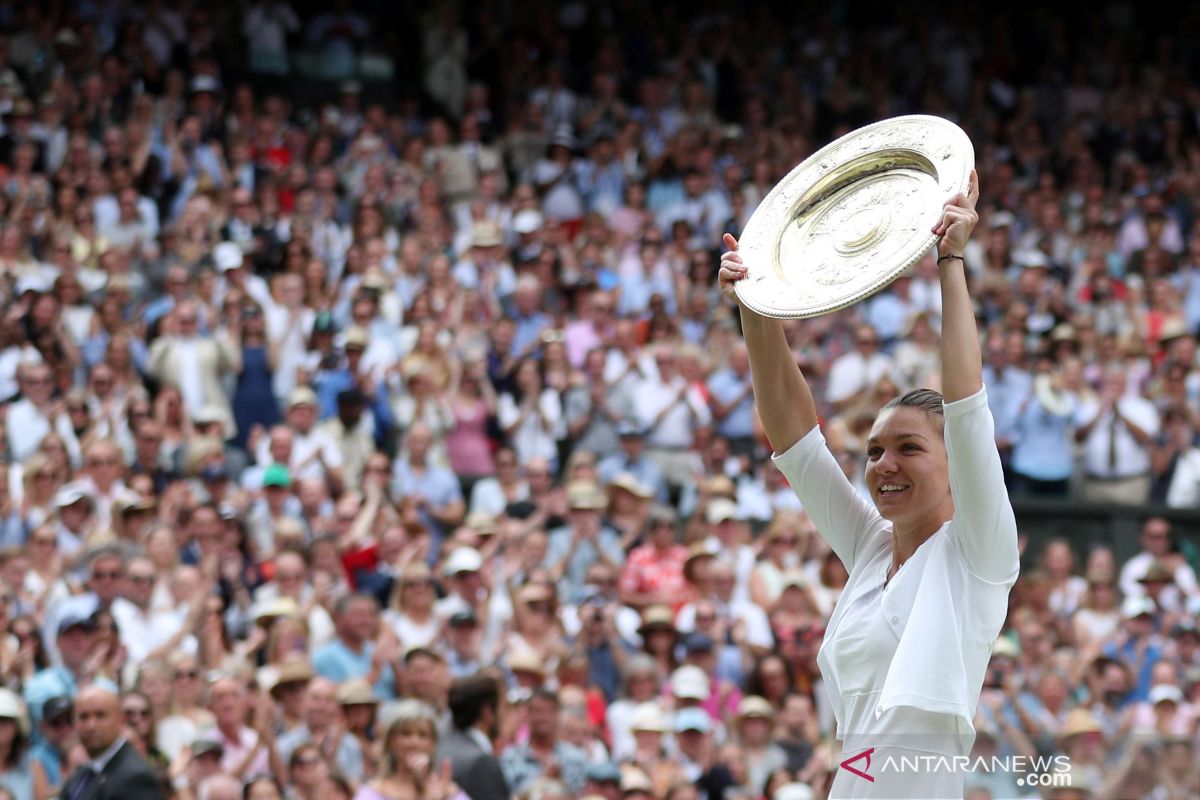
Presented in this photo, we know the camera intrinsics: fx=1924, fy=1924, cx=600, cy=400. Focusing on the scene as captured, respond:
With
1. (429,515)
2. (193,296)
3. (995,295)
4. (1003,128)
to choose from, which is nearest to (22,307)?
(193,296)

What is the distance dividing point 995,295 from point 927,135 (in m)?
10.7

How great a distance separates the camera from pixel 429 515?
11117 mm

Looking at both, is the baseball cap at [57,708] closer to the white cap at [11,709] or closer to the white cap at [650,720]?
the white cap at [11,709]

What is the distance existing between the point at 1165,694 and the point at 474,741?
4.32 metres

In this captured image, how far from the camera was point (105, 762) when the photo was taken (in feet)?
21.4

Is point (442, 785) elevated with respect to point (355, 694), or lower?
elevated

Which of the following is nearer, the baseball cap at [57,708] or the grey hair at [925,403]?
the grey hair at [925,403]

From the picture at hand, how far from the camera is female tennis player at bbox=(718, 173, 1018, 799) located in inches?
140

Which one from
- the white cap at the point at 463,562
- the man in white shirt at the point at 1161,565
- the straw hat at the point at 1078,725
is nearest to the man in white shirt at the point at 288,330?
the white cap at the point at 463,562

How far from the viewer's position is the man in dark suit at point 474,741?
6.74m

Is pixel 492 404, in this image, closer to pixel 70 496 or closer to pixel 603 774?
pixel 70 496

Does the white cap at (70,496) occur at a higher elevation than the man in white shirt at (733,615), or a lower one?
higher


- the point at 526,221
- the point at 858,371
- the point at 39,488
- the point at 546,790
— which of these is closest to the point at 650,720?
the point at 546,790

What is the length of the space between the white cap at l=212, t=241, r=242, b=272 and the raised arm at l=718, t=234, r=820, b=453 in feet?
27.1
